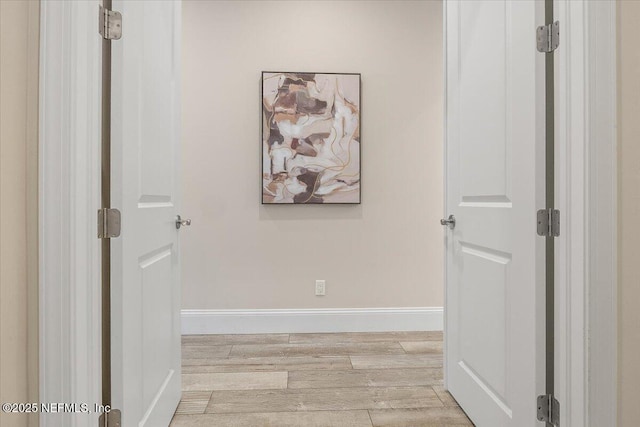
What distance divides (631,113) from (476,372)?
1.18 m

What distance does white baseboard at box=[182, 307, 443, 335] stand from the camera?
3.03m

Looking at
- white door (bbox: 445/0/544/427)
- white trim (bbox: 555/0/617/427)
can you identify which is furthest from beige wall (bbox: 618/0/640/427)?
white door (bbox: 445/0/544/427)

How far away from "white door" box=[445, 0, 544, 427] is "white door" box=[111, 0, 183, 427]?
1.29 meters

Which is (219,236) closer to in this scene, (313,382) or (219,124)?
(219,124)

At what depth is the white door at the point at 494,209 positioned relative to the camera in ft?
4.39

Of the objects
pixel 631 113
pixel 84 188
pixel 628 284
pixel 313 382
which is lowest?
pixel 313 382

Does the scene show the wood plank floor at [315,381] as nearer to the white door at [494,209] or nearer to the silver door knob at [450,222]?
the white door at [494,209]

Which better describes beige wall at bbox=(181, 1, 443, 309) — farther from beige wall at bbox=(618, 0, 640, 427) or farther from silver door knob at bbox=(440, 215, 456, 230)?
beige wall at bbox=(618, 0, 640, 427)

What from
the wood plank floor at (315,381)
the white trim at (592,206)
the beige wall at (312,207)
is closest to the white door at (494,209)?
the white trim at (592,206)

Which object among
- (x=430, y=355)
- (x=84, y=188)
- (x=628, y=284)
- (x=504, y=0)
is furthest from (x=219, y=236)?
(x=628, y=284)

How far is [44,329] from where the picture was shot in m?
1.06

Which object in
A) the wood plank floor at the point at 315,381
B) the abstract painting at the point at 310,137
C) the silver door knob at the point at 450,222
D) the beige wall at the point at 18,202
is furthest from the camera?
the abstract painting at the point at 310,137

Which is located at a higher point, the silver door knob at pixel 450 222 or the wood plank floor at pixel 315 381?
the silver door knob at pixel 450 222

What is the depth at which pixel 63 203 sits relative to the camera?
1.07 m
